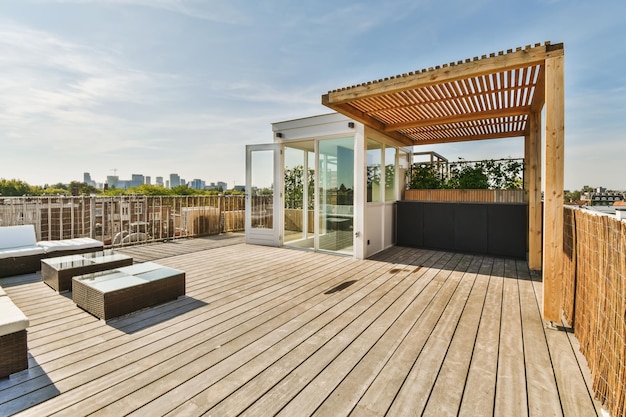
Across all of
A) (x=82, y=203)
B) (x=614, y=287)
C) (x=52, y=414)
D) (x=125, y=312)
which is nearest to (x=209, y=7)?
(x=82, y=203)

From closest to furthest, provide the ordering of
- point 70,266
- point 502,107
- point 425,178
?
1. point 70,266
2. point 502,107
3. point 425,178

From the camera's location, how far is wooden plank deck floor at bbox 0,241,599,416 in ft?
5.08

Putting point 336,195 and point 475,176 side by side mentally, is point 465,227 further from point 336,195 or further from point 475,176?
point 336,195

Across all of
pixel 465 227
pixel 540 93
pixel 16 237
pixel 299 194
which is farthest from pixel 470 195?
pixel 16 237

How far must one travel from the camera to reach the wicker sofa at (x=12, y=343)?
1.74m

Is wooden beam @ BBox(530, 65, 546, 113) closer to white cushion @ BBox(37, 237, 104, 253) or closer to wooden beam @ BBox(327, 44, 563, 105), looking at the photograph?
wooden beam @ BBox(327, 44, 563, 105)

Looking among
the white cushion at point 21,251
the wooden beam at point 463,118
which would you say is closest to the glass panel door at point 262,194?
the wooden beam at point 463,118

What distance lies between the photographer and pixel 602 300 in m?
1.68

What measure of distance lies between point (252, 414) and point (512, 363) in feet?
5.73

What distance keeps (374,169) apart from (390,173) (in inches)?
32.0

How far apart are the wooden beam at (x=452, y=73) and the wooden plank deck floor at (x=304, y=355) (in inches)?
99.5

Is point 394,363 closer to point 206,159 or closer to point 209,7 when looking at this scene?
point 209,7

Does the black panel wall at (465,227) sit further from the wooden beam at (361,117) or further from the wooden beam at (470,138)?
the wooden beam at (470,138)

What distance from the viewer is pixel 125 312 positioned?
2715mm
